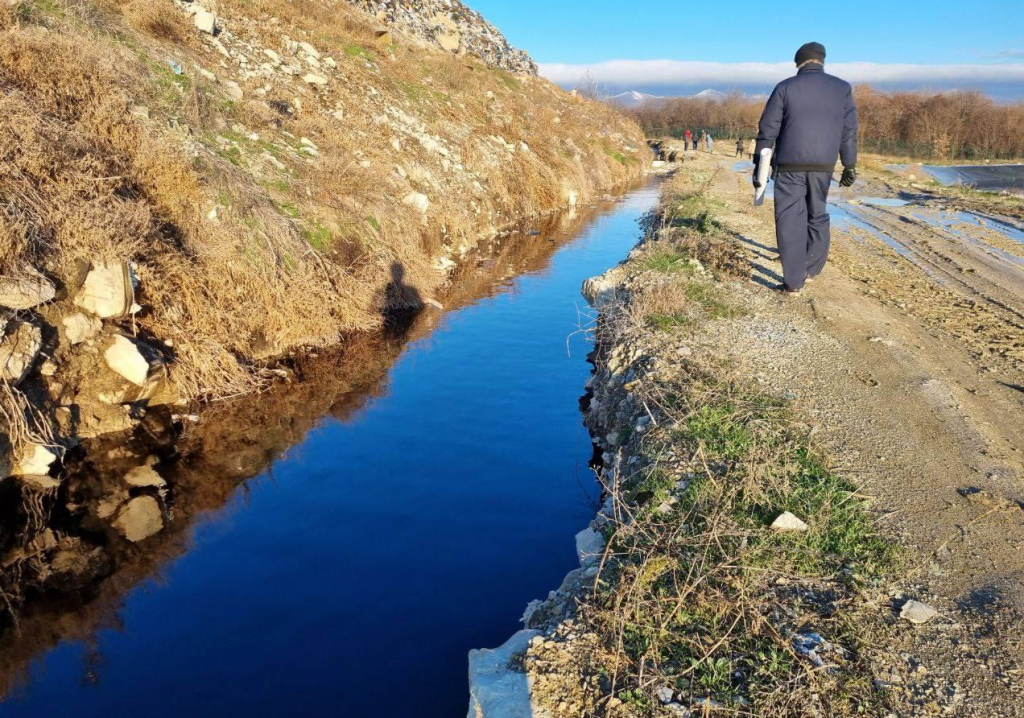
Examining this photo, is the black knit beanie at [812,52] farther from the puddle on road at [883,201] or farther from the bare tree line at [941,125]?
the bare tree line at [941,125]

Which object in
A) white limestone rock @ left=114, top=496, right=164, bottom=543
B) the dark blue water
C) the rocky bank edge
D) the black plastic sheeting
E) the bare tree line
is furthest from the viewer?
the bare tree line

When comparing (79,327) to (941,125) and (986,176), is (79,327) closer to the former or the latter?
(986,176)

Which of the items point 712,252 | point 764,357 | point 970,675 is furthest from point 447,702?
point 712,252

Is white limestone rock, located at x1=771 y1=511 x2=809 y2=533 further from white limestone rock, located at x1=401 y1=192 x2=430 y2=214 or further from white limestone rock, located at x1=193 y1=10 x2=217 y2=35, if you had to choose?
white limestone rock, located at x1=193 y1=10 x2=217 y2=35

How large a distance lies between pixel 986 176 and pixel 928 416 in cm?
2917

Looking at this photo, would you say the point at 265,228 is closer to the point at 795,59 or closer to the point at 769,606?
the point at 795,59

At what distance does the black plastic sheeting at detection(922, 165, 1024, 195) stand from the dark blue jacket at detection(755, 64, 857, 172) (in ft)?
56.6

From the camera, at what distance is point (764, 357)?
5.69 m

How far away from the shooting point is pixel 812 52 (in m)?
6.56

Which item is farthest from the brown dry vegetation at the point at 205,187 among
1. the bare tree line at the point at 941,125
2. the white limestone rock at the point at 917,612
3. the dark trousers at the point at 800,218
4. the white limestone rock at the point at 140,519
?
the bare tree line at the point at 941,125

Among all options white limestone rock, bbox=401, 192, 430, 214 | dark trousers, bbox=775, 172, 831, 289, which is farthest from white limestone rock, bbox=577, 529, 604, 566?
white limestone rock, bbox=401, 192, 430, 214

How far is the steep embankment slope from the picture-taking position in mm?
6262

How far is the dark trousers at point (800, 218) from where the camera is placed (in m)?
6.79

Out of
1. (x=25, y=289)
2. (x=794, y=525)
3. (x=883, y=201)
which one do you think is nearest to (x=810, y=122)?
(x=794, y=525)
